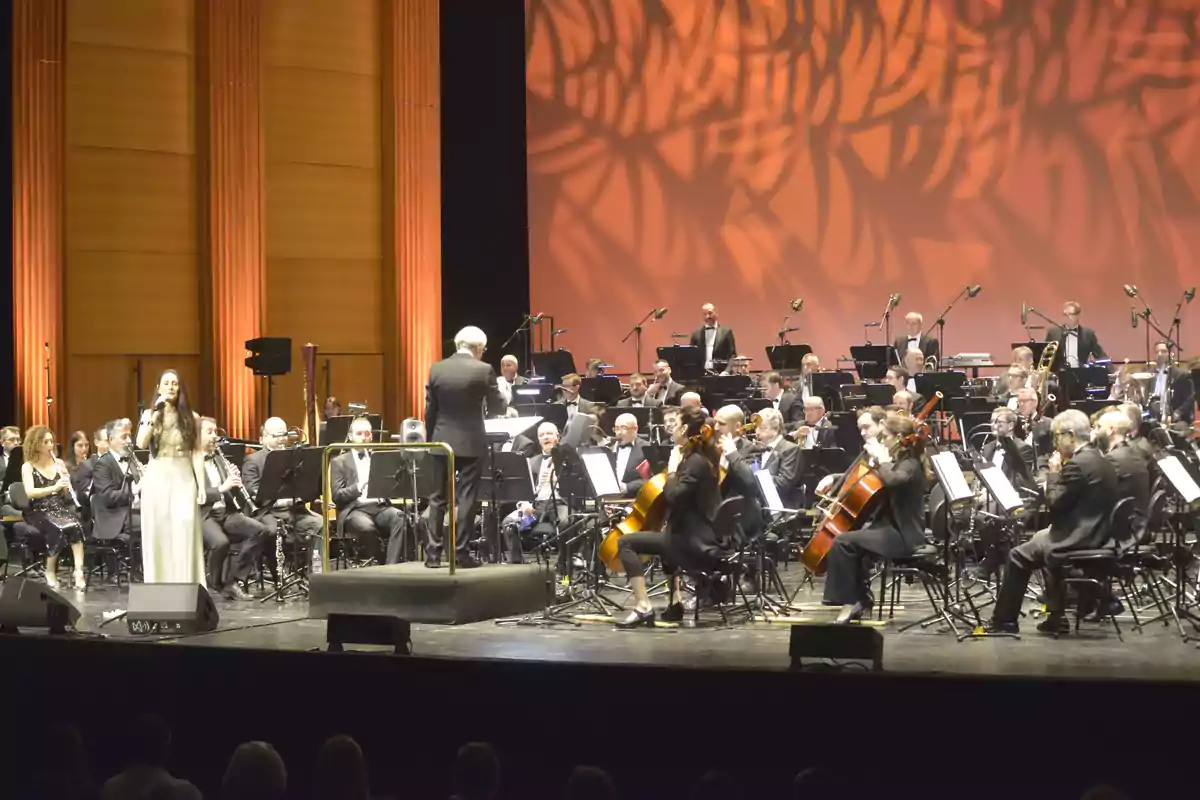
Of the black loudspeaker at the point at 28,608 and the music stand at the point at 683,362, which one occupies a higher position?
the music stand at the point at 683,362

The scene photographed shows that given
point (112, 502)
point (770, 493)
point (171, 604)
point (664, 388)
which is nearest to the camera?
point (171, 604)

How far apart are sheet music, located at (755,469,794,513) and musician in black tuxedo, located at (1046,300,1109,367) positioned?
5.54 meters

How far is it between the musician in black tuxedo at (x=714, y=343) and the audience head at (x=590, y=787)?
11415mm

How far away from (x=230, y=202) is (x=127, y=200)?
1.00 meters

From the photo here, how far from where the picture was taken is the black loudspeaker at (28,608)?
574 cm

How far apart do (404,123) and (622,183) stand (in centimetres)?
246

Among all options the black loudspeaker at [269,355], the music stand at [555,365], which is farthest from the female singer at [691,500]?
the music stand at [555,365]

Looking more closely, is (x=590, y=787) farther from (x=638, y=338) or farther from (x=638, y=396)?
(x=638, y=338)

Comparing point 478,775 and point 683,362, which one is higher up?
point 683,362

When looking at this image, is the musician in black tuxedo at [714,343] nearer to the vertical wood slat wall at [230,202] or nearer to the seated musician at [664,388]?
the seated musician at [664,388]

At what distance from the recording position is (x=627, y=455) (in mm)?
10484

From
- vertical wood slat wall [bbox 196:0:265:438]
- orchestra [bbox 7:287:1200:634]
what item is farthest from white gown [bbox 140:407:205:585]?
vertical wood slat wall [bbox 196:0:265:438]

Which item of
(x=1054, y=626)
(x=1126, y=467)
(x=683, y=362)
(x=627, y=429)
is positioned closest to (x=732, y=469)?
(x=627, y=429)

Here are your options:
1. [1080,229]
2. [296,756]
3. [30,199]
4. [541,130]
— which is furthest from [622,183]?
[296,756]
